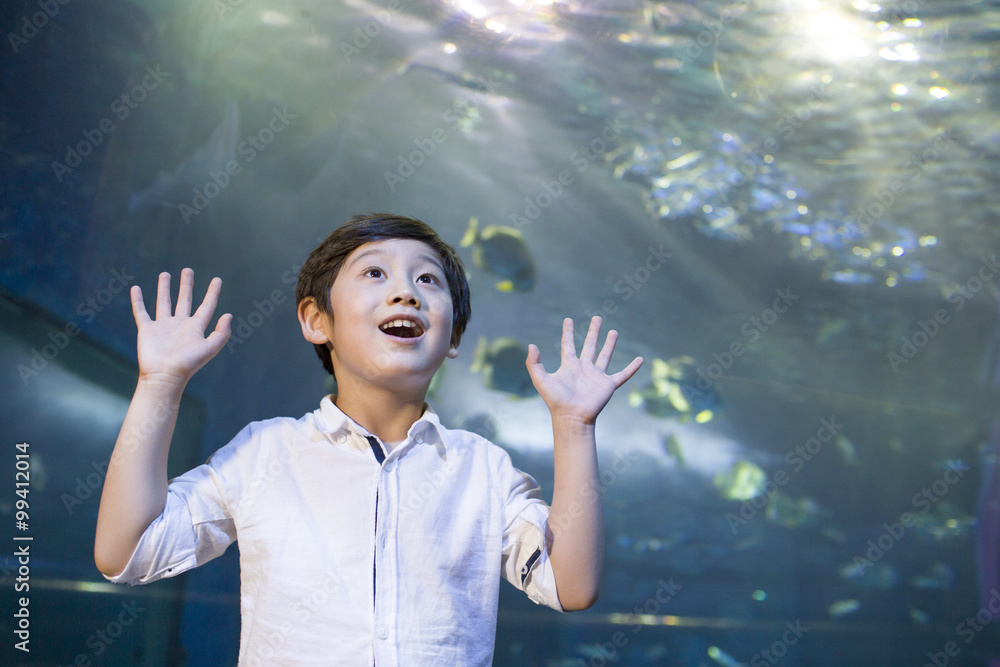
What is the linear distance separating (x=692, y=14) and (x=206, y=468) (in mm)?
6459

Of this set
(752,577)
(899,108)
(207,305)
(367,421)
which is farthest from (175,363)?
(752,577)

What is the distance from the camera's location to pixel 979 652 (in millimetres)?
9227

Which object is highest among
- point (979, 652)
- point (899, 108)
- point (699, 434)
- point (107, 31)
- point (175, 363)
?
point (899, 108)

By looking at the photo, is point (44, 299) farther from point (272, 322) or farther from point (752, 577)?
point (752, 577)
